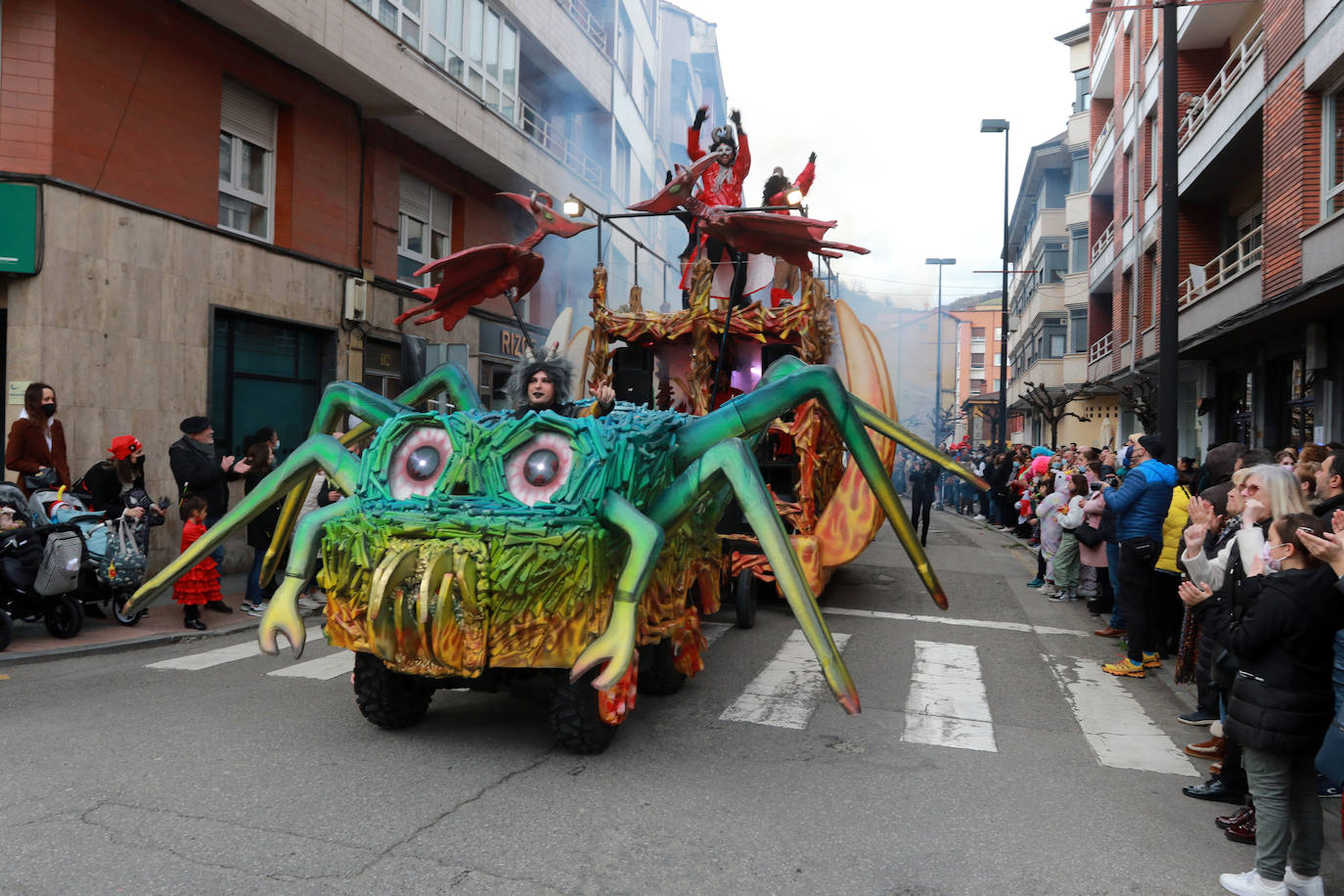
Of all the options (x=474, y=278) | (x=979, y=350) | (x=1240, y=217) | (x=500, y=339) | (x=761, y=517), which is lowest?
(x=761, y=517)

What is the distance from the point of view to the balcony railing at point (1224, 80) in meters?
13.9

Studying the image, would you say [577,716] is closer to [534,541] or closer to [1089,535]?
[534,541]

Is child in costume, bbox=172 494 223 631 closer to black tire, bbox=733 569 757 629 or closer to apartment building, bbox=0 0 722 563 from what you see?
apartment building, bbox=0 0 722 563

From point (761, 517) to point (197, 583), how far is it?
5.71 meters

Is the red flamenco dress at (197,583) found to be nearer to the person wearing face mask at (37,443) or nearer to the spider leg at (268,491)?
the person wearing face mask at (37,443)

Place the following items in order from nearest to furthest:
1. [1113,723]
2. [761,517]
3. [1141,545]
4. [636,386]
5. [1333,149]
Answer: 1. [761,517]
2. [1113,723]
3. [1141,545]
4. [636,386]
5. [1333,149]

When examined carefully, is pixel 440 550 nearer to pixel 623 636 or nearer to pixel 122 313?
pixel 623 636

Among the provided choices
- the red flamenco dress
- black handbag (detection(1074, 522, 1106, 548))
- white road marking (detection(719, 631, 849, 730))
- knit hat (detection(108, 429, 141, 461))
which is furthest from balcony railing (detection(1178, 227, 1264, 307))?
knit hat (detection(108, 429, 141, 461))

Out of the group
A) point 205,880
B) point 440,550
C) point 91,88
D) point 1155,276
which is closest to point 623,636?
point 440,550

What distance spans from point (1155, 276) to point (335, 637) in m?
20.0

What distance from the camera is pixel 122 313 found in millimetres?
9797

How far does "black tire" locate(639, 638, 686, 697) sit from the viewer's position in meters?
5.72

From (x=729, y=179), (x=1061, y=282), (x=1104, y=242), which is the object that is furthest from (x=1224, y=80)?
(x=1061, y=282)

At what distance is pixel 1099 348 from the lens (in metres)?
27.2
